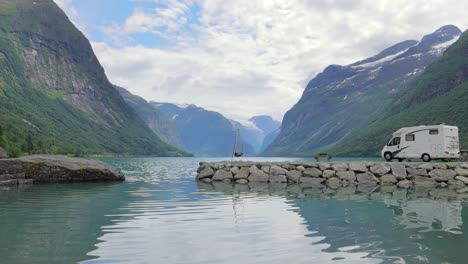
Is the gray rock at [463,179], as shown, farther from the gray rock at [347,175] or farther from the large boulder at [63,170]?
the large boulder at [63,170]

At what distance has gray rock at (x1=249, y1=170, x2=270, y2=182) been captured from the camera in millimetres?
35750

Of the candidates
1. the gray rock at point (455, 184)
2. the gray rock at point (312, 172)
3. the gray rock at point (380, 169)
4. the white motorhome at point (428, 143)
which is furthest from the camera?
the white motorhome at point (428, 143)

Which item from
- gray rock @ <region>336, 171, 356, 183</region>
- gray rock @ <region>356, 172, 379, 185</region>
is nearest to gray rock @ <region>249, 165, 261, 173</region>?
gray rock @ <region>336, 171, 356, 183</region>

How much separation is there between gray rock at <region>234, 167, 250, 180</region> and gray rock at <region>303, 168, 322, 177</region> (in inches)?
211

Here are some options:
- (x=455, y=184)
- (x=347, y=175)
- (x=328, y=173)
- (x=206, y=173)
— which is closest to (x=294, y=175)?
(x=328, y=173)

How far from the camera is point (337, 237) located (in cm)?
1174

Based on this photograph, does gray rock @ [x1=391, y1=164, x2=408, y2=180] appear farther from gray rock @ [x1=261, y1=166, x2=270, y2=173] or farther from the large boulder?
the large boulder

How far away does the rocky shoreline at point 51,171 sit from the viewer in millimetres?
31203

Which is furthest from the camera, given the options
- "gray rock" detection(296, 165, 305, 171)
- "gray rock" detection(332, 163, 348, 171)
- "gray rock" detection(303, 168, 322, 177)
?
"gray rock" detection(296, 165, 305, 171)

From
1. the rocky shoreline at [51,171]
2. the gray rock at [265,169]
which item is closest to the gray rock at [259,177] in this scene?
the gray rock at [265,169]

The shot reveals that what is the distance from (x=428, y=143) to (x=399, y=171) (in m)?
8.90

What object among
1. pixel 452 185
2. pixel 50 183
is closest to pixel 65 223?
pixel 50 183

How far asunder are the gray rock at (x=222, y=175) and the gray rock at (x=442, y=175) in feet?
57.5

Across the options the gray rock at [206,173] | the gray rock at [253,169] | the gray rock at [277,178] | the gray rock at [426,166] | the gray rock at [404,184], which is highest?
the gray rock at [426,166]
